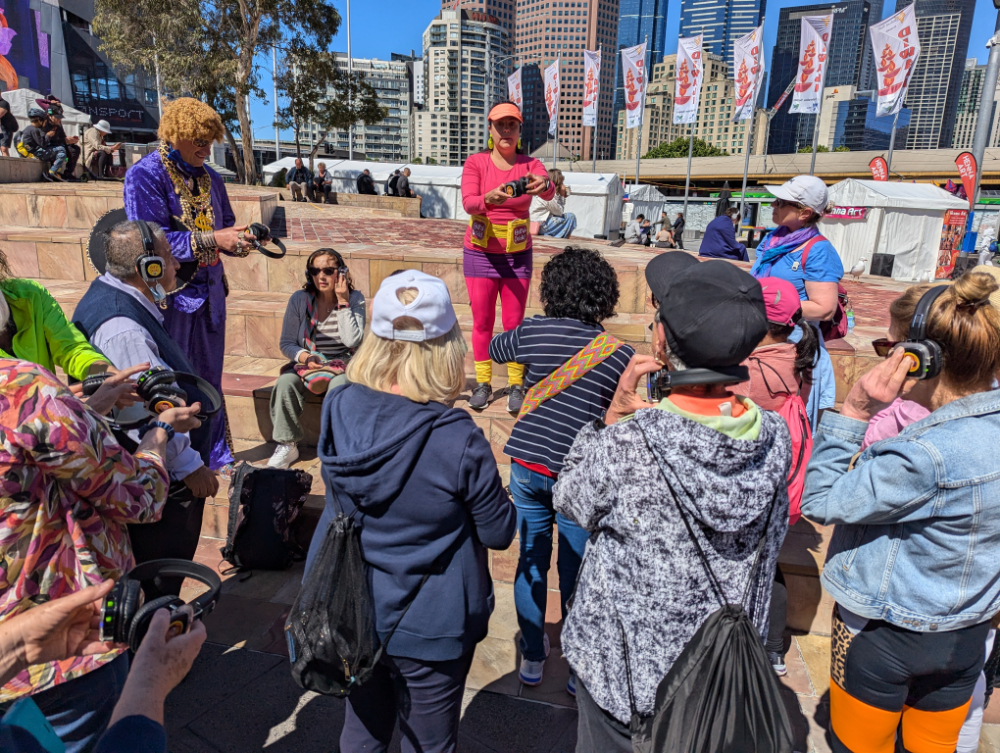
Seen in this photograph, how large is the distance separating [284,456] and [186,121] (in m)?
2.01

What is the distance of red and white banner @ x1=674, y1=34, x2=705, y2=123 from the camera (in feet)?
77.2

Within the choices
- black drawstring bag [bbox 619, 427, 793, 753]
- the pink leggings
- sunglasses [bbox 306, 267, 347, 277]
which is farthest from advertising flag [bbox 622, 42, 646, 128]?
black drawstring bag [bbox 619, 427, 793, 753]

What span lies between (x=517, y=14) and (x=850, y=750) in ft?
507

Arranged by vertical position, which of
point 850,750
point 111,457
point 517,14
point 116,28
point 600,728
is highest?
point 517,14

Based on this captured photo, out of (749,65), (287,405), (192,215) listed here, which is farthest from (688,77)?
(192,215)

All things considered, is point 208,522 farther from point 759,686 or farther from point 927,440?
point 927,440

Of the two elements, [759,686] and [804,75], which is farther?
[804,75]

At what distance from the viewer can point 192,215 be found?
339 centimetres

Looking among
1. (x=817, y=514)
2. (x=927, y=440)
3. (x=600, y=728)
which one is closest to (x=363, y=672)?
(x=600, y=728)

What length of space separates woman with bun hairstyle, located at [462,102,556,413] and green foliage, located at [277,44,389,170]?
17.3 meters

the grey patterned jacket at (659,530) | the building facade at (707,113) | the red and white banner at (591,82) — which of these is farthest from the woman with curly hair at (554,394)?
the building facade at (707,113)

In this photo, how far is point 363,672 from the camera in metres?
1.62

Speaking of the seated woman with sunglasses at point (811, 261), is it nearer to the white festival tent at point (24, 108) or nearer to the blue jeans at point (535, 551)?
the blue jeans at point (535, 551)

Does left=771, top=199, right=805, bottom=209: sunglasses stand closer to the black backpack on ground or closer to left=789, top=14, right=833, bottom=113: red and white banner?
the black backpack on ground
